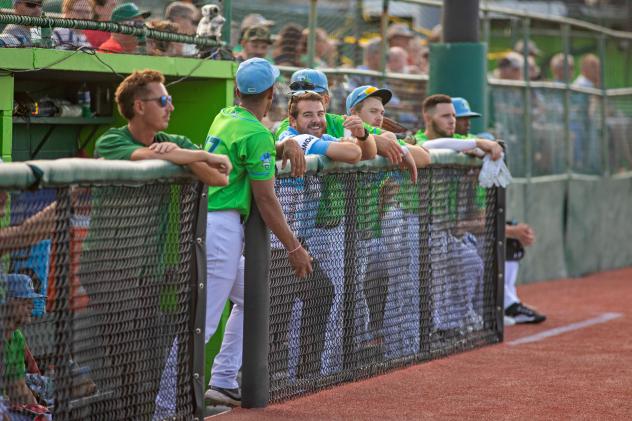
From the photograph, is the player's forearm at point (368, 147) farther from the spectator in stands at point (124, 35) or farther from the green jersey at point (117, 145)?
the green jersey at point (117, 145)

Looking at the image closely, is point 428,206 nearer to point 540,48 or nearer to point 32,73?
point 32,73

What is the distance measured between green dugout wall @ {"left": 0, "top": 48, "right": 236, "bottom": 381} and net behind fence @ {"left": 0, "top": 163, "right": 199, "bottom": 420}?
1920mm

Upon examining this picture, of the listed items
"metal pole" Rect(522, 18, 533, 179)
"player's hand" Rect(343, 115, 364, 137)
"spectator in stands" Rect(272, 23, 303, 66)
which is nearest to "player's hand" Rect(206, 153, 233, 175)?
"player's hand" Rect(343, 115, 364, 137)

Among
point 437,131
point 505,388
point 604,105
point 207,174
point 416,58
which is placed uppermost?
point 416,58

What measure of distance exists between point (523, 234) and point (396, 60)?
2.13 m

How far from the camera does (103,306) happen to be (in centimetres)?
525

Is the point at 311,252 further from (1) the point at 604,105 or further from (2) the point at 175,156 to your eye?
(1) the point at 604,105

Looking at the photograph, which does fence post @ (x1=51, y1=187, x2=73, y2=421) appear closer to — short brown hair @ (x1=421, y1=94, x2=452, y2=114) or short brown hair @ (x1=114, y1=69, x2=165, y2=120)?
short brown hair @ (x1=114, y1=69, x2=165, y2=120)

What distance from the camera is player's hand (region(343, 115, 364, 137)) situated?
7227 mm

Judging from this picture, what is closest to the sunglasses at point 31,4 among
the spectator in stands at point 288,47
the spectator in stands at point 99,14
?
the spectator in stands at point 99,14

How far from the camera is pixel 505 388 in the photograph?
7520 mm

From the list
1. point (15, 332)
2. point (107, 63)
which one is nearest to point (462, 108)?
point (107, 63)

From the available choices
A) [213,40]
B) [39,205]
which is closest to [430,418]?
[39,205]

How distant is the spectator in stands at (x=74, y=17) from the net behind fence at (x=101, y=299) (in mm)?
2352
